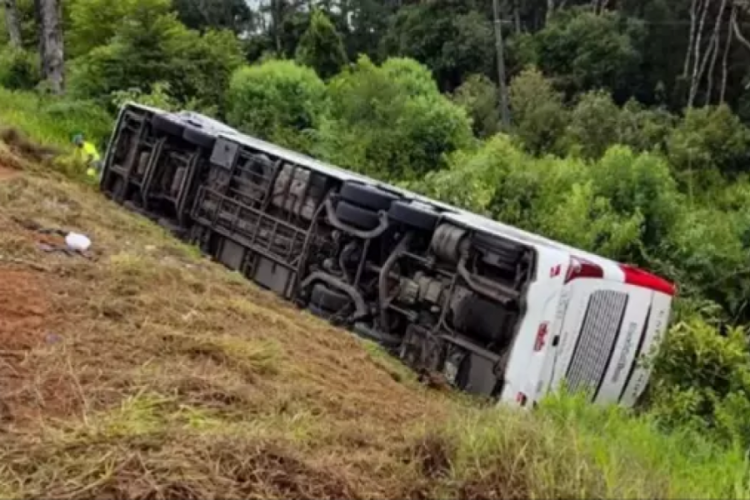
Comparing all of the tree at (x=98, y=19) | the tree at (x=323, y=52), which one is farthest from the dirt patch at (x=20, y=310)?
the tree at (x=323, y=52)

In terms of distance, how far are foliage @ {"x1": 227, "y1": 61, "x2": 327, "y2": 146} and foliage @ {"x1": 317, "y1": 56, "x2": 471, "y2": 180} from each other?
578 mm

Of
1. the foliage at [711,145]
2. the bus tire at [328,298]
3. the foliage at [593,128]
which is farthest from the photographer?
the foliage at [593,128]

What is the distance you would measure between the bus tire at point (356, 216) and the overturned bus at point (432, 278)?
0.5 inches

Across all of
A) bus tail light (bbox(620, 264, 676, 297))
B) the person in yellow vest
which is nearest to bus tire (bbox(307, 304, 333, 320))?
bus tail light (bbox(620, 264, 676, 297))

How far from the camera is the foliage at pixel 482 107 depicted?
3148cm

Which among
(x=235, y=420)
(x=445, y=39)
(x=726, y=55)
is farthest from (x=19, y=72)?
(x=726, y=55)

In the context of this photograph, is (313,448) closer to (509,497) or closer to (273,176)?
(509,497)

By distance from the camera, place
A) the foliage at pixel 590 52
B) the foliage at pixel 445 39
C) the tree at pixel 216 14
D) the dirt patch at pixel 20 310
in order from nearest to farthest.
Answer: the dirt patch at pixel 20 310 → the foliage at pixel 590 52 → the foliage at pixel 445 39 → the tree at pixel 216 14

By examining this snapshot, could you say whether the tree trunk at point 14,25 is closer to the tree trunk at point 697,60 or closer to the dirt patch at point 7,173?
the dirt patch at point 7,173

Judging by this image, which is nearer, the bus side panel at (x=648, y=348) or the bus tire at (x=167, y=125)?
the bus side panel at (x=648, y=348)

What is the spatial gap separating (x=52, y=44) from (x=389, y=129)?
682 cm

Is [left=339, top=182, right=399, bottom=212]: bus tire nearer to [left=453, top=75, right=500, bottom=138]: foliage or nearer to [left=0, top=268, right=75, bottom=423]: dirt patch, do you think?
[left=0, top=268, right=75, bottom=423]: dirt patch

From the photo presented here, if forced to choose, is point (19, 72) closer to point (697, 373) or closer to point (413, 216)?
point (413, 216)

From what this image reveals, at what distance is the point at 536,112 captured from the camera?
29.8 metres
